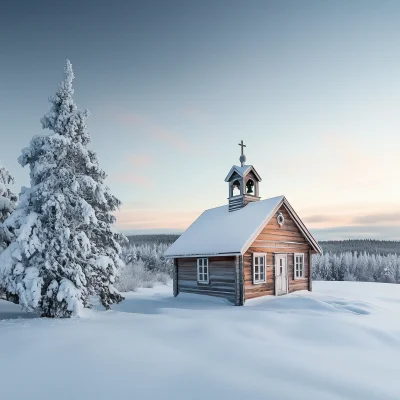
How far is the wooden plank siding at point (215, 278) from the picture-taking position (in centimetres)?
1942

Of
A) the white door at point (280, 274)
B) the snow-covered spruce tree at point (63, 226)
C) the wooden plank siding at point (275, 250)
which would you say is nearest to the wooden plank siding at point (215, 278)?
the wooden plank siding at point (275, 250)

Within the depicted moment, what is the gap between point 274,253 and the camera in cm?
2148

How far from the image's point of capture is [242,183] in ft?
78.4

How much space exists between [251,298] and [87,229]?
403 inches

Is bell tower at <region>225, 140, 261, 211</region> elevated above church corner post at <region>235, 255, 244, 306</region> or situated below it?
above

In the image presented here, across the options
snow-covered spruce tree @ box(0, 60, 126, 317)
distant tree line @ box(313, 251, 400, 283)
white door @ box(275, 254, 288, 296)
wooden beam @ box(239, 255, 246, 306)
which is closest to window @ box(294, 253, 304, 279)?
white door @ box(275, 254, 288, 296)

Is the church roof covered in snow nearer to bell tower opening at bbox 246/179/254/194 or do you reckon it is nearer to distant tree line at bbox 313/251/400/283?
bell tower opening at bbox 246/179/254/194

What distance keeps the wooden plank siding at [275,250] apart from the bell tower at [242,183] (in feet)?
9.29

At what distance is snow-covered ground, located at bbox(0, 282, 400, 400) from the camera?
22.6 ft

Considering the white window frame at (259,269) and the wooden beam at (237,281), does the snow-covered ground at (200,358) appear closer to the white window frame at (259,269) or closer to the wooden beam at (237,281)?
the wooden beam at (237,281)

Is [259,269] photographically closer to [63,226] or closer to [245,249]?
[245,249]

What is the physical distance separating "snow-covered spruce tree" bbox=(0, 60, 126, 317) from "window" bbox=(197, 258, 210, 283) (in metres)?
6.59

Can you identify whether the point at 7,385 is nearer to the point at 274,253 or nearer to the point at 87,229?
the point at 87,229

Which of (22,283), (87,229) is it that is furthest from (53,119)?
(22,283)
